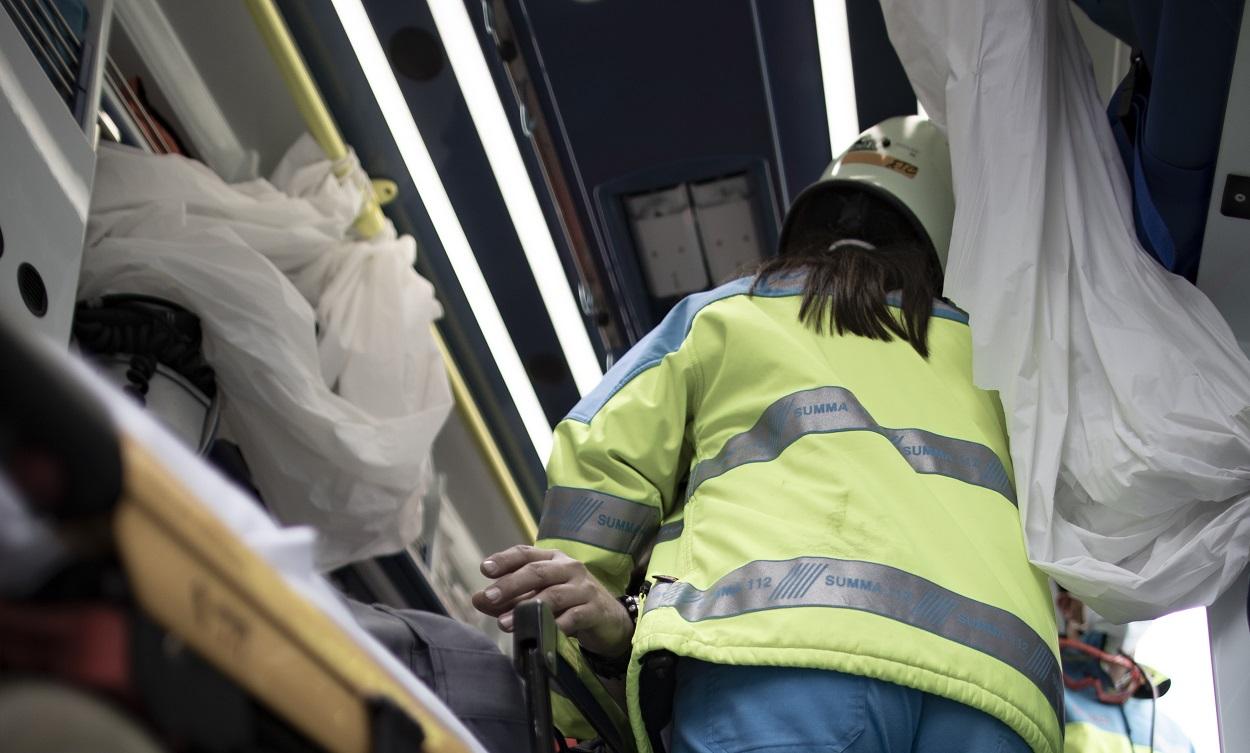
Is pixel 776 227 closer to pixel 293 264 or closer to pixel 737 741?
pixel 293 264

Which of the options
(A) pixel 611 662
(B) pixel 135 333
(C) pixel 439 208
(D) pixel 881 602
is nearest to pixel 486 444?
(C) pixel 439 208

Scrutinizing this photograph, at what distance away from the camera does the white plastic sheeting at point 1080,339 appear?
1.43m

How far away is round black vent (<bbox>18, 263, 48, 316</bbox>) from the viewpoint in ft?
4.42

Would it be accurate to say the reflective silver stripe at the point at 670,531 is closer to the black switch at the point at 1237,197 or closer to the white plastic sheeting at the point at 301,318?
the white plastic sheeting at the point at 301,318

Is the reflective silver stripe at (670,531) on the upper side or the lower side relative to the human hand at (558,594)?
lower

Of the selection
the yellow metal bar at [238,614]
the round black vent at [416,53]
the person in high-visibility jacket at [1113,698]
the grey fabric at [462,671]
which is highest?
the yellow metal bar at [238,614]

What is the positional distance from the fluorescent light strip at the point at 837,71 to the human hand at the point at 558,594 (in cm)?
134

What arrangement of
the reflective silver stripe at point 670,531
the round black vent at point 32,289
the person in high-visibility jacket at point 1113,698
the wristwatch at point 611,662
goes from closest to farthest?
the round black vent at point 32,289 < the wristwatch at point 611,662 < the reflective silver stripe at point 670,531 < the person in high-visibility jacket at point 1113,698

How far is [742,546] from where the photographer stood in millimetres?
1371

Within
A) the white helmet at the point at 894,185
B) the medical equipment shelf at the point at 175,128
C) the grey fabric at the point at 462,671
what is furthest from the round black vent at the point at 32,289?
the white helmet at the point at 894,185

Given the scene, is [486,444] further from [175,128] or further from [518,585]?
[518,585]

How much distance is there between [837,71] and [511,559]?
1457 millimetres

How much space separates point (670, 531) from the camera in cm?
160

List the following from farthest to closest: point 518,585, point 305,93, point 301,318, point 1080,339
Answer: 1. point 305,93
2. point 301,318
3. point 1080,339
4. point 518,585
